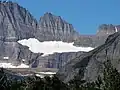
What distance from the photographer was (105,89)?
96.2 meters

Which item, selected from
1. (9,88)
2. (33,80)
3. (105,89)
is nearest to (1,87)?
(9,88)

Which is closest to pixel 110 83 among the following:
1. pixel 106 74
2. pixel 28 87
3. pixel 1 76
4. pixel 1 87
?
pixel 106 74

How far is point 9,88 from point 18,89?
9923 mm

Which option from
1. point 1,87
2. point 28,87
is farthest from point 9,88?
point 28,87

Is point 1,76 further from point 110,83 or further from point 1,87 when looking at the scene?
point 110,83

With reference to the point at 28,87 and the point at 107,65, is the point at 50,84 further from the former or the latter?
the point at 107,65

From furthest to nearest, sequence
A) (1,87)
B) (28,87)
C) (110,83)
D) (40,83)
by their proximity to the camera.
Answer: (1,87)
(40,83)
(28,87)
(110,83)

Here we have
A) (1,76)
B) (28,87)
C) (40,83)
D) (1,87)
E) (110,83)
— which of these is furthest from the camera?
(1,76)

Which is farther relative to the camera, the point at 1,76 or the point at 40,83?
the point at 1,76

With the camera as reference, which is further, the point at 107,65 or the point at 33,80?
the point at 33,80

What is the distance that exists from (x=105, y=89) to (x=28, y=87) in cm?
3239

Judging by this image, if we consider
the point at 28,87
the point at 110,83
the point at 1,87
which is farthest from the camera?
the point at 1,87

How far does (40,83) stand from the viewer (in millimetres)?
131500

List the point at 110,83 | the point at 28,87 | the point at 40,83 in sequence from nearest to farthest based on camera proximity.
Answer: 1. the point at 110,83
2. the point at 28,87
3. the point at 40,83
